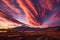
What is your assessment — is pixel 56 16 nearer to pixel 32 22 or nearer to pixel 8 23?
pixel 32 22

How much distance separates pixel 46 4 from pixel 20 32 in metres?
0.42

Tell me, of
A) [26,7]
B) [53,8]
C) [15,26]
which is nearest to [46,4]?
[53,8]

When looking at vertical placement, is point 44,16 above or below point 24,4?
below

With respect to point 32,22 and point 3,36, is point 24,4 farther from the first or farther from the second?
point 3,36

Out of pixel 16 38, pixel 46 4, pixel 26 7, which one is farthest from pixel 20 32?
pixel 46 4

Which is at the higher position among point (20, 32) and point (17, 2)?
point (17, 2)

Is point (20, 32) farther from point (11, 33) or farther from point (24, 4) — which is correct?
point (24, 4)

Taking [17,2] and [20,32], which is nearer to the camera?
[20,32]

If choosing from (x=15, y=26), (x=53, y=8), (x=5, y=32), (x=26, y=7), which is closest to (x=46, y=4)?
(x=53, y=8)

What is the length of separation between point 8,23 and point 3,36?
14 cm

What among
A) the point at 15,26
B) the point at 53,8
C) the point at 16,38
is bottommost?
the point at 16,38

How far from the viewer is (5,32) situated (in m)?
1.68

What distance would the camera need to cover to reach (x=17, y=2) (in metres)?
1.79

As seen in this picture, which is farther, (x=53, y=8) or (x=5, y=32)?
(x=53, y=8)
